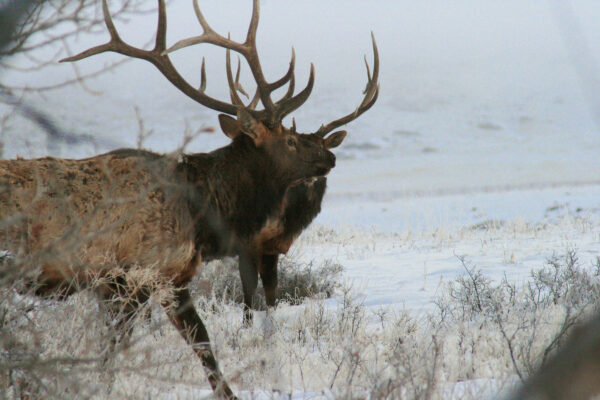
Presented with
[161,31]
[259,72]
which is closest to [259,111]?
[259,72]

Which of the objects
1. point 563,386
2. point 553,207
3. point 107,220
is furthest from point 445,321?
point 553,207

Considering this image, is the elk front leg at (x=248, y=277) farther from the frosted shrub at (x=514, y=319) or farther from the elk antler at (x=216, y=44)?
the frosted shrub at (x=514, y=319)

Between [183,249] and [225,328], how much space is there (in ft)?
3.52

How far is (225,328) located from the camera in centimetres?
488

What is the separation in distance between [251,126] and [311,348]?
5.53 ft

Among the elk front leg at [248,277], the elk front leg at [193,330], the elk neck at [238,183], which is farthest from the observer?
the elk front leg at [248,277]

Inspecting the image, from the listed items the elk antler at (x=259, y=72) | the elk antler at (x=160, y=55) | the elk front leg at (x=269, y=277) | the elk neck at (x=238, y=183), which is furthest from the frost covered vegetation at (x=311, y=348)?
the elk antler at (x=160, y=55)

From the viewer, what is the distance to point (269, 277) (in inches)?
240

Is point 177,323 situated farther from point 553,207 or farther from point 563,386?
point 553,207

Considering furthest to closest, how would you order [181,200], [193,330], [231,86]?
[231,86] → [181,200] → [193,330]

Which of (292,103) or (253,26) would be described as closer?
(292,103)

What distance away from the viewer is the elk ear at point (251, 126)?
15.4ft

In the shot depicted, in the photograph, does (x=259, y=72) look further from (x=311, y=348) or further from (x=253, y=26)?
(x=311, y=348)

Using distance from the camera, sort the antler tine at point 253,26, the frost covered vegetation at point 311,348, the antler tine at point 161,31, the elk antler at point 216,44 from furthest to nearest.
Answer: the antler tine at point 253,26 < the elk antler at point 216,44 < the antler tine at point 161,31 < the frost covered vegetation at point 311,348
